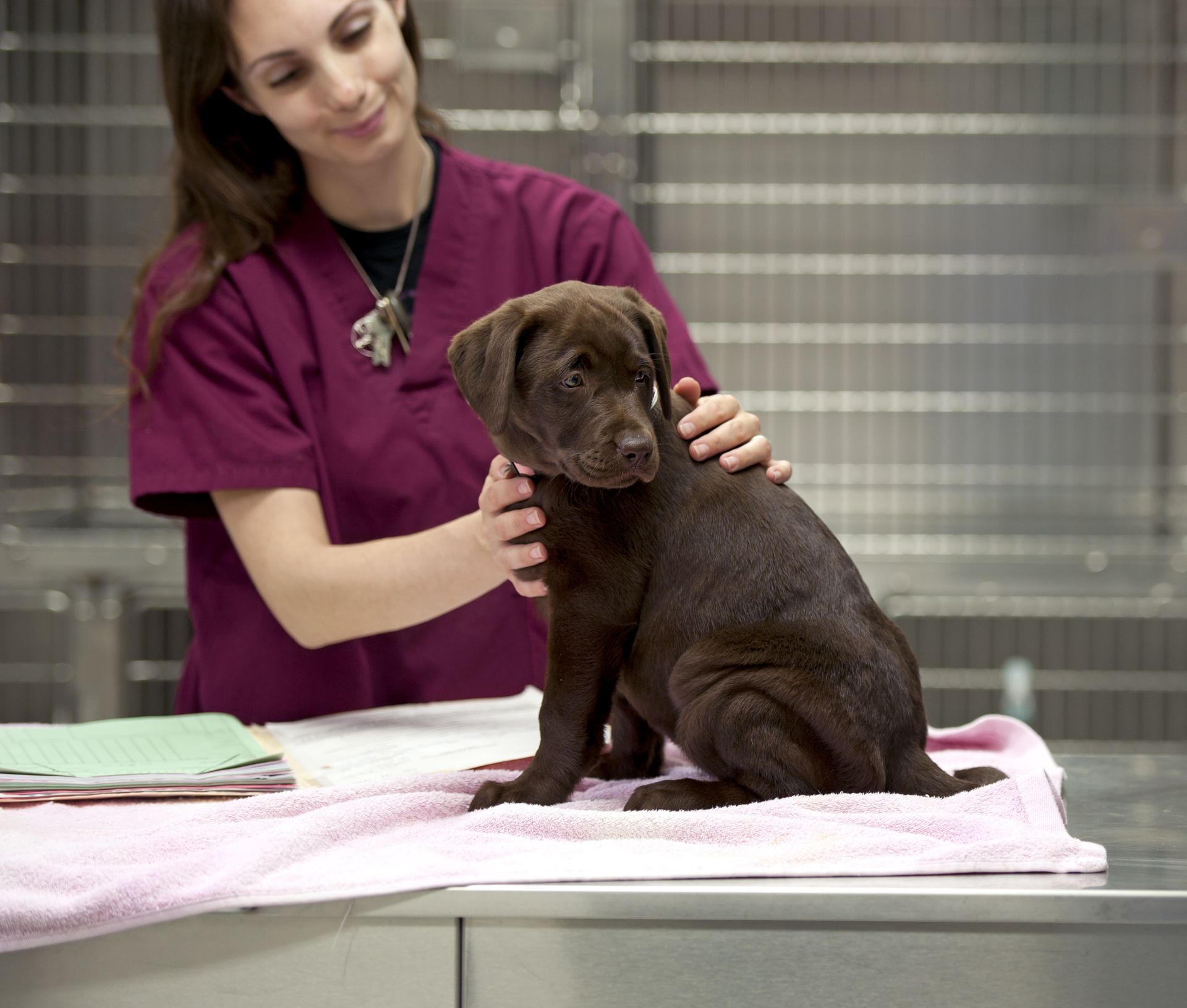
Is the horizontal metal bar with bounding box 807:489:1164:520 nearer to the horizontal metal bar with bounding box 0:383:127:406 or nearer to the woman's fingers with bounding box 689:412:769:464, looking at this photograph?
the horizontal metal bar with bounding box 0:383:127:406

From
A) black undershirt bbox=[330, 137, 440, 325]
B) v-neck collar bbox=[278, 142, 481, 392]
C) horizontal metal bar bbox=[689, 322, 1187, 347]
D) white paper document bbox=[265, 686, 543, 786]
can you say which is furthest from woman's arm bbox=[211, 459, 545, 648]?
horizontal metal bar bbox=[689, 322, 1187, 347]

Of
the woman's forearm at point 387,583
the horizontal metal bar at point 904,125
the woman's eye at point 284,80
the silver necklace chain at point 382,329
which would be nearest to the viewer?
the woman's forearm at point 387,583

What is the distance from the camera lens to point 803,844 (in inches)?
38.1

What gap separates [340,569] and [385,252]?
0.48 meters

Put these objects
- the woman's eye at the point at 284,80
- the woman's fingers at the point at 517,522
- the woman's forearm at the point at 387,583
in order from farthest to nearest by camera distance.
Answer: the woman's eye at the point at 284,80, the woman's forearm at the point at 387,583, the woman's fingers at the point at 517,522

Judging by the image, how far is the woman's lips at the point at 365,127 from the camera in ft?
5.15

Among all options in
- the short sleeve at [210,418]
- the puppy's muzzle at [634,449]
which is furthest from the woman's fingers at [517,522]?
the short sleeve at [210,418]

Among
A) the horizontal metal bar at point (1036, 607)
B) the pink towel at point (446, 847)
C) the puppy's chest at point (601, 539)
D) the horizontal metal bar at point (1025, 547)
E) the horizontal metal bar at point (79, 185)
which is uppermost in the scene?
the horizontal metal bar at point (79, 185)

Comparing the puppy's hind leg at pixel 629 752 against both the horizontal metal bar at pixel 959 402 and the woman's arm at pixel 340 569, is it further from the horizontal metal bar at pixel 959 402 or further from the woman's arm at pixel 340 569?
the horizontal metal bar at pixel 959 402

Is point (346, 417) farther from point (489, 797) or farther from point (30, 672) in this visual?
point (30, 672)

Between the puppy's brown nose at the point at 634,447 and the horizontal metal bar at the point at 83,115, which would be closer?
the puppy's brown nose at the point at 634,447

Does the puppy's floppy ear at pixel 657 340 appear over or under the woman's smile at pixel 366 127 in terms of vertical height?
under

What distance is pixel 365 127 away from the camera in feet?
5.16

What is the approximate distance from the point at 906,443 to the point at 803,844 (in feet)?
7.27
